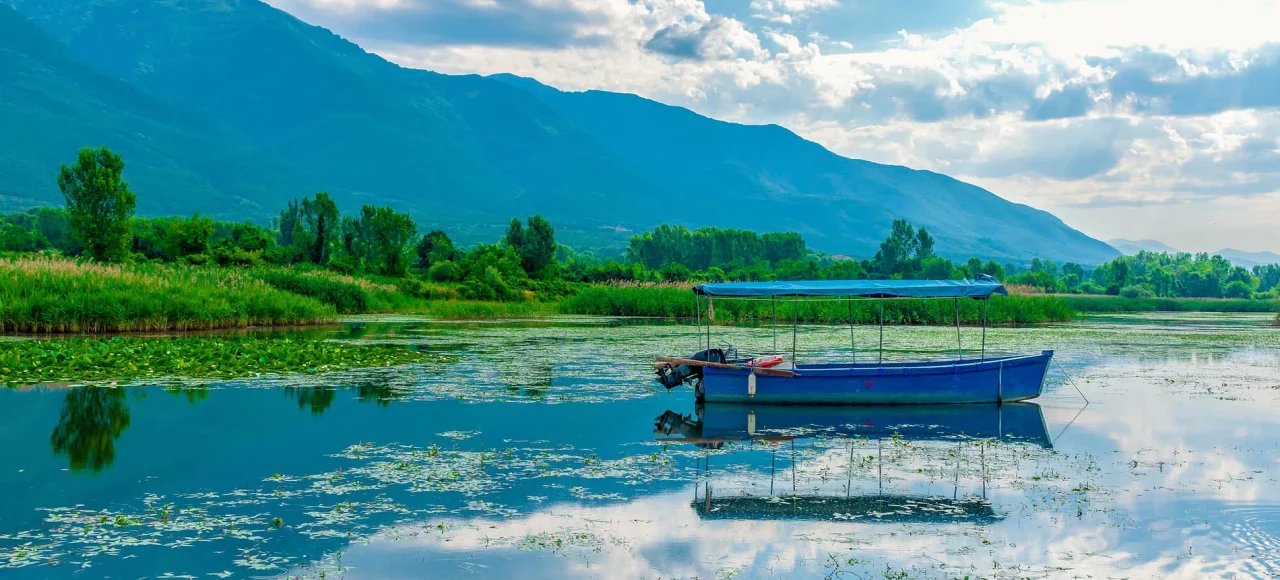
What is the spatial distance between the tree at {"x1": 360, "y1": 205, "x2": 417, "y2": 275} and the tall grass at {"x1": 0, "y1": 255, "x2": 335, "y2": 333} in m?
25.9

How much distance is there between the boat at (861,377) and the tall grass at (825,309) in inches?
1123

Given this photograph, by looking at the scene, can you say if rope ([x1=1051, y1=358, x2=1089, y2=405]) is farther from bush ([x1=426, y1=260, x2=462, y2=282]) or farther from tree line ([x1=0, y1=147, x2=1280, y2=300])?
bush ([x1=426, y1=260, x2=462, y2=282])

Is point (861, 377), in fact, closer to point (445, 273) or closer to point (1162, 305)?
point (445, 273)

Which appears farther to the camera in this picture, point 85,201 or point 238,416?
point 85,201

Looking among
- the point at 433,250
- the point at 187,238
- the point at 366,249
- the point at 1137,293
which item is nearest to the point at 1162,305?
the point at 1137,293

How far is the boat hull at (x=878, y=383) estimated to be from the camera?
70.0ft

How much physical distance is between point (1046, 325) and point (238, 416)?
43.0m

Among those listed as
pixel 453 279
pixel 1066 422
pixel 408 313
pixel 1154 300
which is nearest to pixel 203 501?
pixel 1066 422

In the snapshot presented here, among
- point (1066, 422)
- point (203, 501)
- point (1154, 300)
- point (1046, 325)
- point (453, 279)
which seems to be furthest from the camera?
point (1154, 300)

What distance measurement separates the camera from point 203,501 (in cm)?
1262

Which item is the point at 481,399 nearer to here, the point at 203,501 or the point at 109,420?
the point at 109,420

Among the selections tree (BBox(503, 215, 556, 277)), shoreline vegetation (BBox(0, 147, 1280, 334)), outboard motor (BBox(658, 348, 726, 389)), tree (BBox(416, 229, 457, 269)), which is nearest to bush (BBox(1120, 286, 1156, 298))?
shoreline vegetation (BBox(0, 147, 1280, 334))

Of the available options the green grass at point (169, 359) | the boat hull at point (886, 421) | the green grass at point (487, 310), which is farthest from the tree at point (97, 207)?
the boat hull at point (886, 421)

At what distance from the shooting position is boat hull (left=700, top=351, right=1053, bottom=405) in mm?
21328
